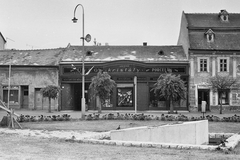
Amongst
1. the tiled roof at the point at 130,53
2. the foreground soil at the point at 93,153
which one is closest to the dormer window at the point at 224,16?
the tiled roof at the point at 130,53

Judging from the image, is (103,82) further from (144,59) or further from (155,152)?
(155,152)

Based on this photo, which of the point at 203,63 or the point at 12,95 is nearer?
the point at 203,63

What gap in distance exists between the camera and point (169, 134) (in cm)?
1399

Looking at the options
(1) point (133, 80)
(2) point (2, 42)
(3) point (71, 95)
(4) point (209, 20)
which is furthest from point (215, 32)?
(2) point (2, 42)

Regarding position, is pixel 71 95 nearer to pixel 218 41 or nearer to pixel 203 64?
pixel 203 64

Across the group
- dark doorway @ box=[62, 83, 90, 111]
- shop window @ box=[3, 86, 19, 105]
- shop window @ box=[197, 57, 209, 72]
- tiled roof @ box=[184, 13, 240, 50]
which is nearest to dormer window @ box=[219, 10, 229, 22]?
tiled roof @ box=[184, 13, 240, 50]

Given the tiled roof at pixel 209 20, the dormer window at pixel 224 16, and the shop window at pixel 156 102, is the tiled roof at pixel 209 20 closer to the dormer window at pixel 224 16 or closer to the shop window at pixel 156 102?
the dormer window at pixel 224 16

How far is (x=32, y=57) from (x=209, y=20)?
20205 millimetres

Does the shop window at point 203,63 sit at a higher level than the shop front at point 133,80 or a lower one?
higher

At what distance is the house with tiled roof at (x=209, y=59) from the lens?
119 ft

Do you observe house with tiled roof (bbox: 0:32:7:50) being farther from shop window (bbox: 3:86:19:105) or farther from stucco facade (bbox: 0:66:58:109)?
shop window (bbox: 3:86:19:105)

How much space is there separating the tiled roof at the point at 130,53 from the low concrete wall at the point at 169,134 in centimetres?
2233

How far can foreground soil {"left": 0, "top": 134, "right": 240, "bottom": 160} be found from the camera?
8891 mm

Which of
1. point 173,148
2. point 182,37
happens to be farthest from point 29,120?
point 182,37
